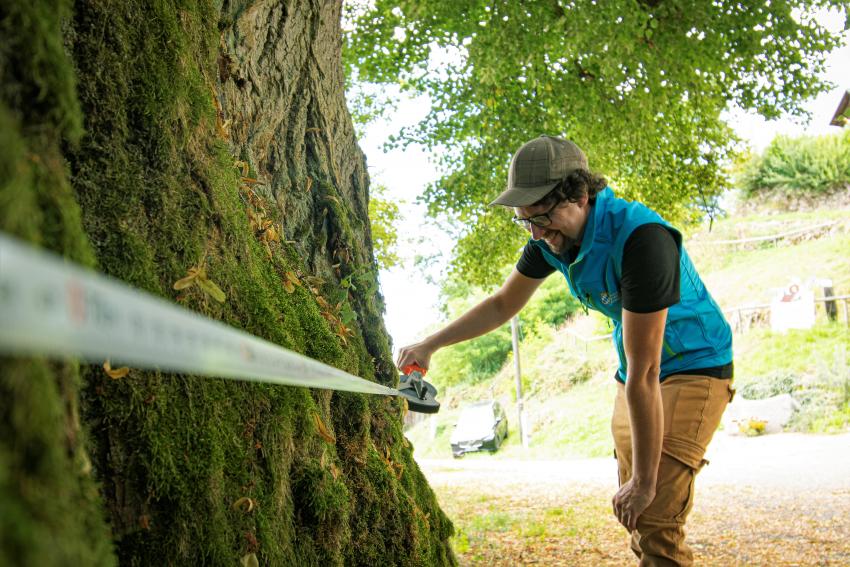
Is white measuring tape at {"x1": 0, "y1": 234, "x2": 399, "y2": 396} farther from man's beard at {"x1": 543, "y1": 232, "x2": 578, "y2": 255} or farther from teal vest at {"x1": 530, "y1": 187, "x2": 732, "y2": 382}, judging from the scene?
man's beard at {"x1": 543, "y1": 232, "x2": 578, "y2": 255}

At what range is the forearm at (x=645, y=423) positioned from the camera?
254cm

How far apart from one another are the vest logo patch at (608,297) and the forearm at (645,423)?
374 millimetres

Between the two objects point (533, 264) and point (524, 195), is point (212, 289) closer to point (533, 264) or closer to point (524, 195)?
point (524, 195)

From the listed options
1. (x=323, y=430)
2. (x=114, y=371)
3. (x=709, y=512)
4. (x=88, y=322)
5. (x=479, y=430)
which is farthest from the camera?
(x=479, y=430)

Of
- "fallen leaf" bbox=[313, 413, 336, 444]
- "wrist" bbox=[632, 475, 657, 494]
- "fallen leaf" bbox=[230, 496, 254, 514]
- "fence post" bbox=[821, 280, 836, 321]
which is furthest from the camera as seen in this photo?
"fence post" bbox=[821, 280, 836, 321]

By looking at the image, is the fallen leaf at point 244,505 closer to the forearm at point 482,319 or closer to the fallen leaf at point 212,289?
the fallen leaf at point 212,289

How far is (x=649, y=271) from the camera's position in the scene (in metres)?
2.48

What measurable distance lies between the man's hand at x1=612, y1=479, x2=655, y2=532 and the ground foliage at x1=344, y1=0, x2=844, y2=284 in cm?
553

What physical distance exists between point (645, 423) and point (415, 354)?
1117 mm

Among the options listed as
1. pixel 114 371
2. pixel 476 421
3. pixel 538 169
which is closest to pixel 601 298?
pixel 538 169

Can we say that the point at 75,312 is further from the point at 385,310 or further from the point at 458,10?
the point at 458,10

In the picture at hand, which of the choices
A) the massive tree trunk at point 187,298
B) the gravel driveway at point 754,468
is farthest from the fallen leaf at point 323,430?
the gravel driveway at point 754,468

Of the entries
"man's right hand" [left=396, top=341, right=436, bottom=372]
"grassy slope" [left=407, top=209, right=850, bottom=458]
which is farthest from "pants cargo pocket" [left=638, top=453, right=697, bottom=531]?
"grassy slope" [left=407, top=209, right=850, bottom=458]

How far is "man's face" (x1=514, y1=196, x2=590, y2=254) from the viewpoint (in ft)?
9.05
